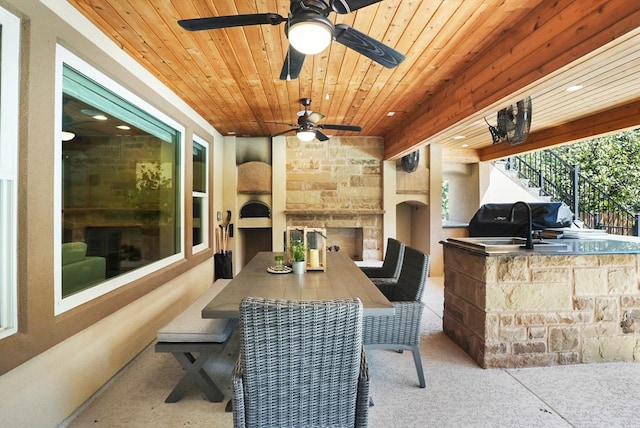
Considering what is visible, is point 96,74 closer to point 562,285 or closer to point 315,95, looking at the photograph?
point 315,95

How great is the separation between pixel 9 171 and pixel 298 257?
180 cm

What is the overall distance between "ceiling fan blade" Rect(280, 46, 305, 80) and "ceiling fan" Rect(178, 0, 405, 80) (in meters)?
0.28

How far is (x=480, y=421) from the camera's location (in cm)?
201

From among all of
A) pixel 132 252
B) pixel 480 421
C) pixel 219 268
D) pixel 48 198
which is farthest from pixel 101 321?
pixel 219 268

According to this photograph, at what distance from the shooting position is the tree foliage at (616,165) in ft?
23.6

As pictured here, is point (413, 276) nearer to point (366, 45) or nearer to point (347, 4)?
point (366, 45)

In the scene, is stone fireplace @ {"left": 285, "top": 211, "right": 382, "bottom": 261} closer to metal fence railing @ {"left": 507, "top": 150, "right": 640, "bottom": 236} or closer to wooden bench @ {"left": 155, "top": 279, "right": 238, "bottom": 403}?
metal fence railing @ {"left": 507, "top": 150, "right": 640, "bottom": 236}

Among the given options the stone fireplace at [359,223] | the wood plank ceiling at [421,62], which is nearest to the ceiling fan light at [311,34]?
the wood plank ceiling at [421,62]

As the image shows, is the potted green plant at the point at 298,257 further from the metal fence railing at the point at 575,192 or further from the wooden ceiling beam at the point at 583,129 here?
the metal fence railing at the point at 575,192

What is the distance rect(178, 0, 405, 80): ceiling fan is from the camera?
154 centimetres

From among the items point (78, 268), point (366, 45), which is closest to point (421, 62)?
point (366, 45)

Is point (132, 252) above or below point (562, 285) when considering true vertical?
above

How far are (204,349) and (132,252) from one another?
1360mm

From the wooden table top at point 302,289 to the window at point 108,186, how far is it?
38.6 inches
